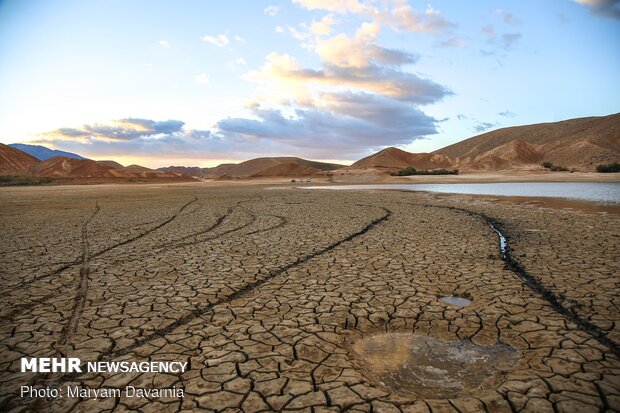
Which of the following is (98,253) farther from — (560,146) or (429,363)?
(560,146)

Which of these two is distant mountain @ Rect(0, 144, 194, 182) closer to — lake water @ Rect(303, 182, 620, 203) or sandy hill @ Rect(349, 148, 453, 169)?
sandy hill @ Rect(349, 148, 453, 169)

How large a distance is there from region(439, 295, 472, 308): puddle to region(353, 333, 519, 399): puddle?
108cm

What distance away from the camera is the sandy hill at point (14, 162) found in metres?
79.8

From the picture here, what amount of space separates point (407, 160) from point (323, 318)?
112 metres

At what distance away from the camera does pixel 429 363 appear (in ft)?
10.9

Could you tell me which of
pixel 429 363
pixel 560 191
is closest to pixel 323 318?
pixel 429 363

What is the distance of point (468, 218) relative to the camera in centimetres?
1213

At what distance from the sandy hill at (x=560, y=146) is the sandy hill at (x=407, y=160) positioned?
4.97 metres

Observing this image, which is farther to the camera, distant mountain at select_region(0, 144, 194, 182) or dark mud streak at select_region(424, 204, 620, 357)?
distant mountain at select_region(0, 144, 194, 182)

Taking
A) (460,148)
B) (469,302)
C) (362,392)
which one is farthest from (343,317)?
(460,148)

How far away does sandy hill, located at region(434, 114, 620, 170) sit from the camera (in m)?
64.8

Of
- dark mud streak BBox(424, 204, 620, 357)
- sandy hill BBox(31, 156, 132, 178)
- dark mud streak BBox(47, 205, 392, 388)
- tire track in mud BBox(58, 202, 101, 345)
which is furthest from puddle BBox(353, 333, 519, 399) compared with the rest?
sandy hill BBox(31, 156, 132, 178)

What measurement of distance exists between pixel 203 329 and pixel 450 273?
4288 mm

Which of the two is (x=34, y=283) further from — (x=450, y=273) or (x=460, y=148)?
(x=460, y=148)
